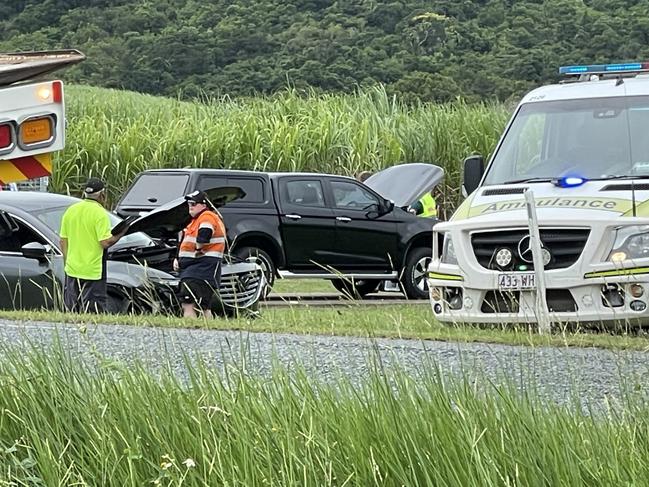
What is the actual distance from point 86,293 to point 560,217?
16.0ft

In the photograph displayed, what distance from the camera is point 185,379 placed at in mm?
5406

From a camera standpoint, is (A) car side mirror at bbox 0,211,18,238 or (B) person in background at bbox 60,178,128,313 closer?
(B) person in background at bbox 60,178,128,313

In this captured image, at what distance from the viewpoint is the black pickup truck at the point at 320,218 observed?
18281 millimetres

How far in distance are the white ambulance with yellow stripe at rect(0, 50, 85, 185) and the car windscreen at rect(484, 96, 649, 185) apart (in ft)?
21.8

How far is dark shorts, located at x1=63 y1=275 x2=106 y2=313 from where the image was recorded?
12.3 metres

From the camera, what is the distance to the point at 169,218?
1326 centimetres

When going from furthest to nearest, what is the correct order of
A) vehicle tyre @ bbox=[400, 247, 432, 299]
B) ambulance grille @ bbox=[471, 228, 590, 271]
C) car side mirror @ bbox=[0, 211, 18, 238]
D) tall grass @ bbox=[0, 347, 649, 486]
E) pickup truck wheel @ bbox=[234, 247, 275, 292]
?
vehicle tyre @ bbox=[400, 247, 432, 299]
pickup truck wheel @ bbox=[234, 247, 275, 292]
car side mirror @ bbox=[0, 211, 18, 238]
ambulance grille @ bbox=[471, 228, 590, 271]
tall grass @ bbox=[0, 347, 649, 486]

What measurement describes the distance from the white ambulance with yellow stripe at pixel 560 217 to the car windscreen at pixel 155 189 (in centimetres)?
746

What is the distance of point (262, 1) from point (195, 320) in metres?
38.0

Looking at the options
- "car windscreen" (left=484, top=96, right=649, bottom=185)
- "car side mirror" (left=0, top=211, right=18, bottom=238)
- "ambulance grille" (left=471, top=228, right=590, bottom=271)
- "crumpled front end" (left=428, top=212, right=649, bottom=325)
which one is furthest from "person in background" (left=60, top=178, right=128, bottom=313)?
"ambulance grille" (left=471, top=228, right=590, bottom=271)

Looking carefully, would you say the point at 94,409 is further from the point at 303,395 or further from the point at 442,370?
the point at 442,370

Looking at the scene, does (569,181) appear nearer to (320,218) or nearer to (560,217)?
(560,217)

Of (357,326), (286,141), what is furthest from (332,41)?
(357,326)

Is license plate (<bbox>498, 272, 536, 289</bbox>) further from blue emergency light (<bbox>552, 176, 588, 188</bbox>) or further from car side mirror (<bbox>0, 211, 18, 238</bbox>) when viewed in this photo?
car side mirror (<bbox>0, 211, 18, 238</bbox>)
